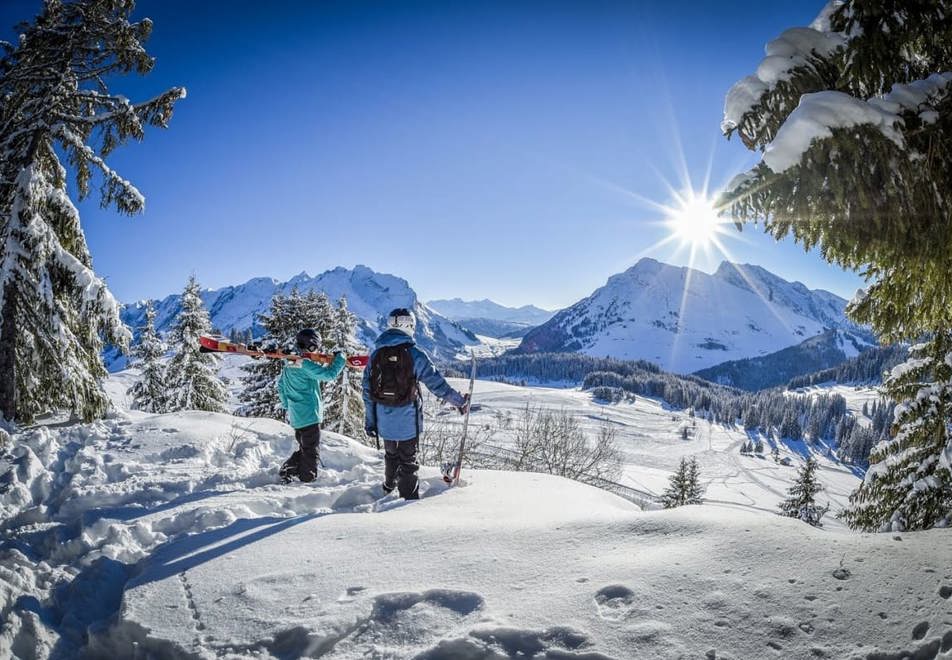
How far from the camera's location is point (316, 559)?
3.56 metres

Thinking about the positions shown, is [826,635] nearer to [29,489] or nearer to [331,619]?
[331,619]

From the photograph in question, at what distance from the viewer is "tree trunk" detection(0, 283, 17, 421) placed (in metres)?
7.33

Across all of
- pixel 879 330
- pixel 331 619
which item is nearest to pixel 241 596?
pixel 331 619

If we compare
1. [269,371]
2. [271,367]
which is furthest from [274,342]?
[269,371]

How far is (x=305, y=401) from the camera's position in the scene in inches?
272

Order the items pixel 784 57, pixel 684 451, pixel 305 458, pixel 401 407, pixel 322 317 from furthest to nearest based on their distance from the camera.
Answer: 1. pixel 684 451
2. pixel 322 317
3. pixel 305 458
4. pixel 401 407
5. pixel 784 57

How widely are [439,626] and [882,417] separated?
19077 centimetres

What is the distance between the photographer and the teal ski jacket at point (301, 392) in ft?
22.3

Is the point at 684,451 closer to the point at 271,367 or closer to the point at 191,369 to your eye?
the point at 271,367

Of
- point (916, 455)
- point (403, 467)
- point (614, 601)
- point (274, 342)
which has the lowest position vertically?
point (403, 467)

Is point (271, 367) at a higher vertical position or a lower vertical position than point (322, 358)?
lower

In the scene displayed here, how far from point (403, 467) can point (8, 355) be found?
24.2 ft

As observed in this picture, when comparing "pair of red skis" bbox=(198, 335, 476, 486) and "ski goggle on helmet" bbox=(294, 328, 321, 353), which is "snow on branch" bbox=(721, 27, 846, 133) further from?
"ski goggle on helmet" bbox=(294, 328, 321, 353)

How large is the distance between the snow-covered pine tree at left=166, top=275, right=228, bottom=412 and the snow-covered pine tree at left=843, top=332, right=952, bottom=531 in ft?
91.4
